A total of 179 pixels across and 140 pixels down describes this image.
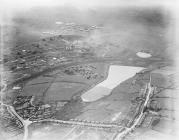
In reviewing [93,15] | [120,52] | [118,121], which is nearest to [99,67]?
[120,52]

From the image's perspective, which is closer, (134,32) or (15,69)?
(15,69)

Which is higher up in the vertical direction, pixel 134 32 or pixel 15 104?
pixel 134 32

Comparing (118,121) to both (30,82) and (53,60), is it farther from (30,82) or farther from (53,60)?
(53,60)

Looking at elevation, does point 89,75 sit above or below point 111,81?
below

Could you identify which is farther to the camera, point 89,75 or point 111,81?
point 89,75
